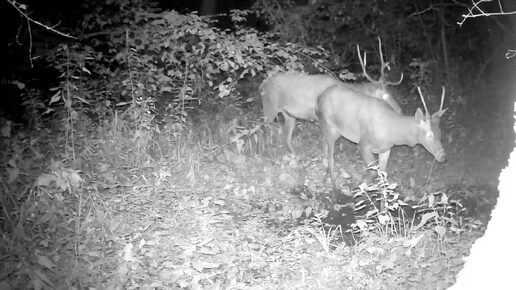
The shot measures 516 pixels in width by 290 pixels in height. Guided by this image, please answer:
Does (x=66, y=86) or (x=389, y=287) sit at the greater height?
(x=66, y=86)

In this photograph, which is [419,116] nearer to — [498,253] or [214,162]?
[214,162]

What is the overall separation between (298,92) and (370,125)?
5.65ft

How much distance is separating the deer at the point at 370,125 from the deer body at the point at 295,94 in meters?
0.41

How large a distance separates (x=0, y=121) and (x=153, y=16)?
260 centimetres

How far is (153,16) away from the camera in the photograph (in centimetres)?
789

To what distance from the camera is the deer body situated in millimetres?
8945

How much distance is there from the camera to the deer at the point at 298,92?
894cm

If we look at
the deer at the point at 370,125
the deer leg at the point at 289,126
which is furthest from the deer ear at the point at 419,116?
the deer leg at the point at 289,126

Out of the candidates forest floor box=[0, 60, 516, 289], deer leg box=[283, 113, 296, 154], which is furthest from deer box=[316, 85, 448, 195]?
deer leg box=[283, 113, 296, 154]

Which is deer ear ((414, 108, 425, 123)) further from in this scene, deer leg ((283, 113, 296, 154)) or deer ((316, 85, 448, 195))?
deer leg ((283, 113, 296, 154))

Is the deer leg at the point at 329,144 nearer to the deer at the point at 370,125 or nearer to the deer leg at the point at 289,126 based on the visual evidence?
the deer at the point at 370,125

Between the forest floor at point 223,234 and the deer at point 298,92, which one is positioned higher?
the deer at point 298,92

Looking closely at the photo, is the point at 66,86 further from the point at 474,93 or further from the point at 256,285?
the point at 474,93

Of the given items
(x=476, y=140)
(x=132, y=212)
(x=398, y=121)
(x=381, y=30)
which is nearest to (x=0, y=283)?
(x=132, y=212)
